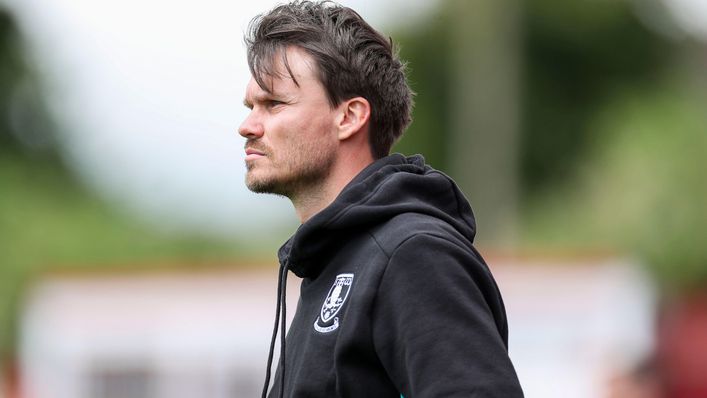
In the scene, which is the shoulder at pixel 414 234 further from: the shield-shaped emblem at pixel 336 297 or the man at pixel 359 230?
the shield-shaped emblem at pixel 336 297

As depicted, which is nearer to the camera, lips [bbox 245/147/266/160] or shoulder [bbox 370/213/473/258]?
shoulder [bbox 370/213/473/258]

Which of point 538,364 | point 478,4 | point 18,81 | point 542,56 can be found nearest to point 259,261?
point 538,364

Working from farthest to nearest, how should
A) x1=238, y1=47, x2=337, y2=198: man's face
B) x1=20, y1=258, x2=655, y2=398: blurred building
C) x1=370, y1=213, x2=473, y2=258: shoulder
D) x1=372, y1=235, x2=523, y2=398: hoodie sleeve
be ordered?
1. x1=20, y1=258, x2=655, y2=398: blurred building
2. x1=238, y1=47, x2=337, y2=198: man's face
3. x1=370, y1=213, x2=473, y2=258: shoulder
4. x1=372, y1=235, x2=523, y2=398: hoodie sleeve

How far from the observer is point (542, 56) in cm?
4762

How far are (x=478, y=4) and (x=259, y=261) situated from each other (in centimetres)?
2281

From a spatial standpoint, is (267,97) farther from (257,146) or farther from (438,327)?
(438,327)

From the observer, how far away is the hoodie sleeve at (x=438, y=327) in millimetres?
3172

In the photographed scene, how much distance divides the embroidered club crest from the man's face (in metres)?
0.37

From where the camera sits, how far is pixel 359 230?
3572mm

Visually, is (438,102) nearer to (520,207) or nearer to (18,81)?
(520,207)

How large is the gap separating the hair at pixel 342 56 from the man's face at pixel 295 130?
2 centimetres

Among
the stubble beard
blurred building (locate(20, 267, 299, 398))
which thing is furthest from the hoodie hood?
blurred building (locate(20, 267, 299, 398))

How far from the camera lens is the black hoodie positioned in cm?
320

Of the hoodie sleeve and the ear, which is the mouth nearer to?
the ear
